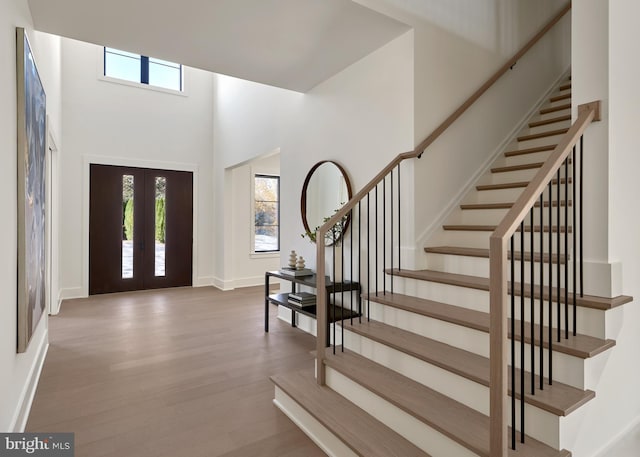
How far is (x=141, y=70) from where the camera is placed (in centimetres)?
650

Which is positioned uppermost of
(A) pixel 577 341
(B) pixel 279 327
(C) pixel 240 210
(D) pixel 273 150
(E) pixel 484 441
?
(D) pixel 273 150

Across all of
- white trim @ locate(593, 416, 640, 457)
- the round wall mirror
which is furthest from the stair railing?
the round wall mirror

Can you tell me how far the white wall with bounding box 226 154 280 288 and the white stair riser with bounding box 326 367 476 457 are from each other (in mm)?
4619

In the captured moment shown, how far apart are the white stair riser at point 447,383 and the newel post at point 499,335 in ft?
0.90

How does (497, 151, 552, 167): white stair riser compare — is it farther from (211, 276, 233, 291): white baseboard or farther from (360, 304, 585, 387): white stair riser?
(211, 276, 233, 291): white baseboard

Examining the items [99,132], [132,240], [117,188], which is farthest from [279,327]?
[99,132]

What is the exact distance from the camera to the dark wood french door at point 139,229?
610 cm

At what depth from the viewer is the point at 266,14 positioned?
2.71 metres

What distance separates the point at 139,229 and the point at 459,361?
580cm

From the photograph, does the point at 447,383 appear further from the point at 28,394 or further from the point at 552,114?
the point at 552,114

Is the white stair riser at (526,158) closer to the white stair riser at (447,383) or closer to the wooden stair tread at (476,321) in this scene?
the wooden stair tread at (476,321)

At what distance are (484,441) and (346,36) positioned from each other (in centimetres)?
285

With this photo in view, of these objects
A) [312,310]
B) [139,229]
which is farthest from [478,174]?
[139,229]

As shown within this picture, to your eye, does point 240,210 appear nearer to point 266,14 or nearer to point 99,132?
point 99,132
